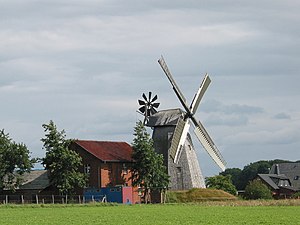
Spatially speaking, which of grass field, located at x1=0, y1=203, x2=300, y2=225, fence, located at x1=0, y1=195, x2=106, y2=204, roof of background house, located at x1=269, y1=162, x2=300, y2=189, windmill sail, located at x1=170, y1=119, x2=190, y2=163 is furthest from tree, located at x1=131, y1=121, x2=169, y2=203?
roof of background house, located at x1=269, y1=162, x2=300, y2=189

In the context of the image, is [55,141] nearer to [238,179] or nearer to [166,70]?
[166,70]

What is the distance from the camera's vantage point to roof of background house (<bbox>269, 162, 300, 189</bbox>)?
125750 millimetres

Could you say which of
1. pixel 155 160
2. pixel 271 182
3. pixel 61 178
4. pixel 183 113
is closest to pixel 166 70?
pixel 183 113

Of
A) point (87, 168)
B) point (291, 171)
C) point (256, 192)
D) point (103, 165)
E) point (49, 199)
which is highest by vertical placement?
point (291, 171)

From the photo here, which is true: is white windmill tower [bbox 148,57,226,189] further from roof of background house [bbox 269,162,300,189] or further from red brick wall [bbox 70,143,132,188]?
roof of background house [bbox 269,162,300,189]

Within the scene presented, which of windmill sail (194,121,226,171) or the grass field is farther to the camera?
windmill sail (194,121,226,171)

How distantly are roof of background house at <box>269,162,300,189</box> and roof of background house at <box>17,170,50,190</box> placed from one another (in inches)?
2089

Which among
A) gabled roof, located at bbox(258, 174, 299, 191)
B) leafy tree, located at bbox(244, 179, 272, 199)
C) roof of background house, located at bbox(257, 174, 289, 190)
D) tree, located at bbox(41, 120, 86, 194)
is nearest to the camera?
tree, located at bbox(41, 120, 86, 194)

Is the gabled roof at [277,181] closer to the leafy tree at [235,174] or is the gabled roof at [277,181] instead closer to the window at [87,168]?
the leafy tree at [235,174]

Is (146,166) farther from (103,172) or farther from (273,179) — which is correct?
(273,179)

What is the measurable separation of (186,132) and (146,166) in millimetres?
6065

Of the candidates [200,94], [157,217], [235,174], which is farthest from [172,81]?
[235,174]

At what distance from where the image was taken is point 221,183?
98.5m

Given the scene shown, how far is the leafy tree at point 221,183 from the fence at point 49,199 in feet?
74.2
